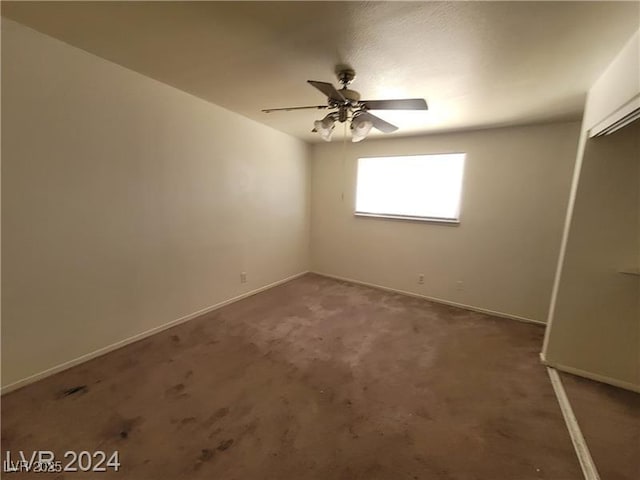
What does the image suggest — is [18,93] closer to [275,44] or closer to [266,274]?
[275,44]

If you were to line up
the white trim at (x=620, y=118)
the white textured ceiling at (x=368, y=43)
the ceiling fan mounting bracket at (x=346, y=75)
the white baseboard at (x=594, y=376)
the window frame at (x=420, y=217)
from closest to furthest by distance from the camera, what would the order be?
the white textured ceiling at (x=368, y=43), the white trim at (x=620, y=118), the ceiling fan mounting bracket at (x=346, y=75), the white baseboard at (x=594, y=376), the window frame at (x=420, y=217)

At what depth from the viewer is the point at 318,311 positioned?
10.6 feet

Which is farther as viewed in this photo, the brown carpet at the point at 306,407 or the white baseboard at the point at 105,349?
the white baseboard at the point at 105,349

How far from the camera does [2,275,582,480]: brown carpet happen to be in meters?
1.39

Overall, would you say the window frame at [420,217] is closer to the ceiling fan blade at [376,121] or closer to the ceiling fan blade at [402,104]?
the ceiling fan blade at [376,121]

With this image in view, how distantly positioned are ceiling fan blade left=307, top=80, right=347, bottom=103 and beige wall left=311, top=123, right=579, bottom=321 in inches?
86.5

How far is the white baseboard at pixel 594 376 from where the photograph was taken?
6.63 feet

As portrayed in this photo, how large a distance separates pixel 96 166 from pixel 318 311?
8.34 feet

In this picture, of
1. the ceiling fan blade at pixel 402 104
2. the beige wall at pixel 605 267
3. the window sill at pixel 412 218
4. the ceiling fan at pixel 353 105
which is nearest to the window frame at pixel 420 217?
the window sill at pixel 412 218

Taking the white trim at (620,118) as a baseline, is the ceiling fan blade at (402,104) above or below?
above

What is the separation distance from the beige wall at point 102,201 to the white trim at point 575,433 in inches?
128

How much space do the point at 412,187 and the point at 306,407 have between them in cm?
309

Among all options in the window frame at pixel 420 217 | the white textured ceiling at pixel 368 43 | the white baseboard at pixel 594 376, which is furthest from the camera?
the window frame at pixel 420 217

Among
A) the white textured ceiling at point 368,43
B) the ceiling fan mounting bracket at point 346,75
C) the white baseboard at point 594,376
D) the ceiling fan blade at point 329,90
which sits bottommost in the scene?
the white baseboard at point 594,376
